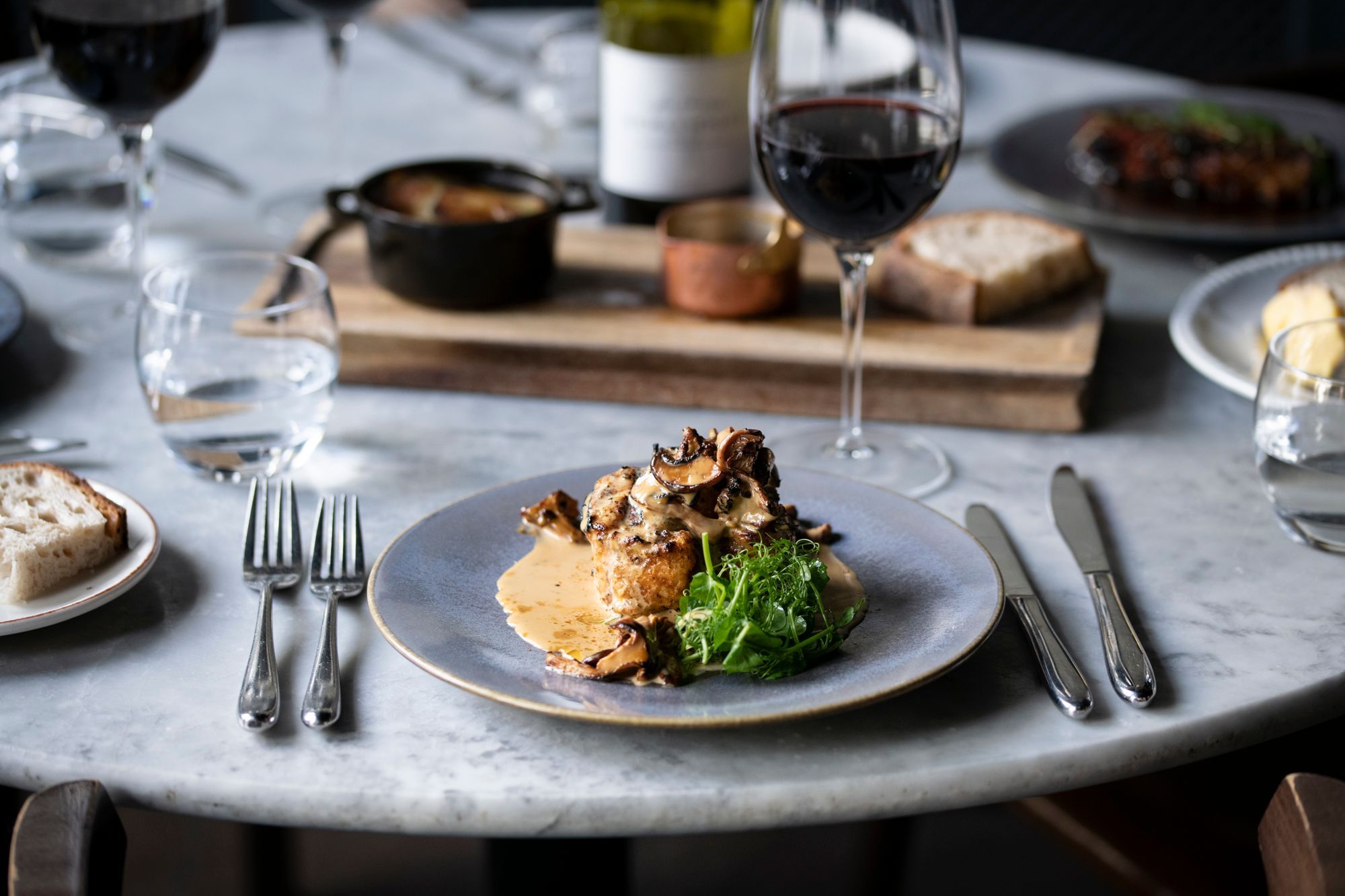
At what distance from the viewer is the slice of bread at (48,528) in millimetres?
1081

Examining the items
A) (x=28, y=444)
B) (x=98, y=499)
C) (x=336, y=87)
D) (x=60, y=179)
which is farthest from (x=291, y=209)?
(x=98, y=499)

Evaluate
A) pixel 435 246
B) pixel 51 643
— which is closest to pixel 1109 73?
pixel 435 246

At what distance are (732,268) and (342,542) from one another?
648mm

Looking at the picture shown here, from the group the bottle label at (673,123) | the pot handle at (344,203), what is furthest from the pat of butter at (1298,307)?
the pot handle at (344,203)

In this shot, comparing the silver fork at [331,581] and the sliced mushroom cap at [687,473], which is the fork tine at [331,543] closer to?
the silver fork at [331,581]

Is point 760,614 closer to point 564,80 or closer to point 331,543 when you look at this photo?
point 331,543

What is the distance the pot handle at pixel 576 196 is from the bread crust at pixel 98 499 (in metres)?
0.71

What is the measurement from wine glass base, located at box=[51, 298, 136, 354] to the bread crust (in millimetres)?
462

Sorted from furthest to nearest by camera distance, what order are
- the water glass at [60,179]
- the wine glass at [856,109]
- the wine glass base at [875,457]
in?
the water glass at [60,179], the wine glass base at [875,457], the wine glass at [856,109]

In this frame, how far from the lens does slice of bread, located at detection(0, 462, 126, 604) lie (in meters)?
1.08

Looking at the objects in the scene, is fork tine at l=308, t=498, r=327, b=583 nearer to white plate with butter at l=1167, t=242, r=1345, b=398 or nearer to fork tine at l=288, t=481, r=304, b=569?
fork tine at l=288, t=481, r=304, b=569

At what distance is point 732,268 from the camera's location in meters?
1.65

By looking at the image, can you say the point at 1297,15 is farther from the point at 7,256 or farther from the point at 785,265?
the point at 7,256

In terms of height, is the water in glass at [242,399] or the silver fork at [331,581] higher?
the water in glass at [242,399]
